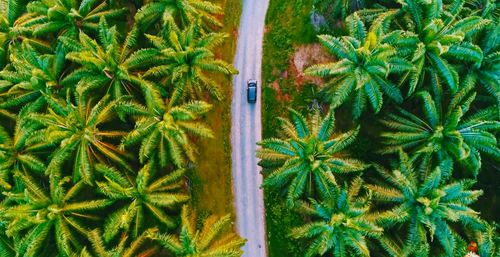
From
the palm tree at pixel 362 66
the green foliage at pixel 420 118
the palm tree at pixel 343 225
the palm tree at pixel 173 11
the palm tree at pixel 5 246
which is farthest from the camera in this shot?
the palm tree at pixel 173 11

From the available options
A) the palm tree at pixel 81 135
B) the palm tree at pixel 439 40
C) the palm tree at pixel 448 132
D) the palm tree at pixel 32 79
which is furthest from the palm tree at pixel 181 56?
the palm tree at pixel 448 132

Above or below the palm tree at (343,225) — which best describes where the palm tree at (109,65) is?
above

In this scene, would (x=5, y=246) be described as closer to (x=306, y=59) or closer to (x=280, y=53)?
(x=280, y=53)

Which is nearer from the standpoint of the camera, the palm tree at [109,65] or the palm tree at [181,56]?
the palm tree at [109,65]

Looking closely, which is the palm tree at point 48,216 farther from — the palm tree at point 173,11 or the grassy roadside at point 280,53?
the grassy roadside at point 280,53

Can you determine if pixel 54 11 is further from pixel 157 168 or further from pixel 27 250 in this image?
pixel 27 250

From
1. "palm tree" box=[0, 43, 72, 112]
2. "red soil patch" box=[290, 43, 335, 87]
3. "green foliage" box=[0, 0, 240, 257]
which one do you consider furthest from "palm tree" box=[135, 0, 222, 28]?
"red soil patch" box=[290, 43, 335, 87]

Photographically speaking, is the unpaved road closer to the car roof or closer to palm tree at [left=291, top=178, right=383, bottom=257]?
the car roof

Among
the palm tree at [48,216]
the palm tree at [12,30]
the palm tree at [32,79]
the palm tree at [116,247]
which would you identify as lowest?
the palm tree at [116,247]
